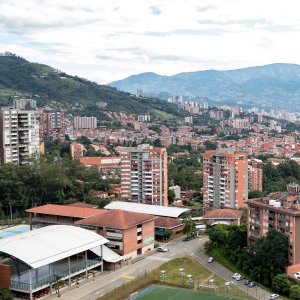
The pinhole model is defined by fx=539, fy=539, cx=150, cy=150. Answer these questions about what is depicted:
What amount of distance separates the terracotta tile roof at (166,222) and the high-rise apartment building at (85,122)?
51.5m

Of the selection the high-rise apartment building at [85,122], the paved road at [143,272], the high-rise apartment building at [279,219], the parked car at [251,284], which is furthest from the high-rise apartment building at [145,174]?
the high-rise apartment building at [85,122]

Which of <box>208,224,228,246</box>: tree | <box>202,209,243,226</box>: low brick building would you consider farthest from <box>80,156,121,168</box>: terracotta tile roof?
<box>208,224,228,246</box>: tree

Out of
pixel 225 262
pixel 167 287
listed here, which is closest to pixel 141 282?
pixel 167 287

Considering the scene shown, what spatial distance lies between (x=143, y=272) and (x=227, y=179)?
1296 centimetres

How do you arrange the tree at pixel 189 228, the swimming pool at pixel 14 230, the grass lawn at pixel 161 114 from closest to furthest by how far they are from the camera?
the tree at pixel 189 228, the swimming pool at pixel 14 230, the grass lawn at pixel 161 114

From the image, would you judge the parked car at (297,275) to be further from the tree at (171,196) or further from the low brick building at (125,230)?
the tree at (171,196)

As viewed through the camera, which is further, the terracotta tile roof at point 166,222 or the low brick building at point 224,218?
the low brick building at point 224,218

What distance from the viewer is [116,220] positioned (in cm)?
2125

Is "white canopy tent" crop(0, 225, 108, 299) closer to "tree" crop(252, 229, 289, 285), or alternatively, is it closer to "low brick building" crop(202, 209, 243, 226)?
"tree" crop(252, 229, 289, 285)

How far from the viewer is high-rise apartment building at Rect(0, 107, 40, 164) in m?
34.5

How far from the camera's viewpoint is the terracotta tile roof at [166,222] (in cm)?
2447

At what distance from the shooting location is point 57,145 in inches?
2089

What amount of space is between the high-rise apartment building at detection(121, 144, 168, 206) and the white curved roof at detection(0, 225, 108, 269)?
11.7 metres

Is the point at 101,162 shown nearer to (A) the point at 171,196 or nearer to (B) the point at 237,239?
(A) the point at 171,196
